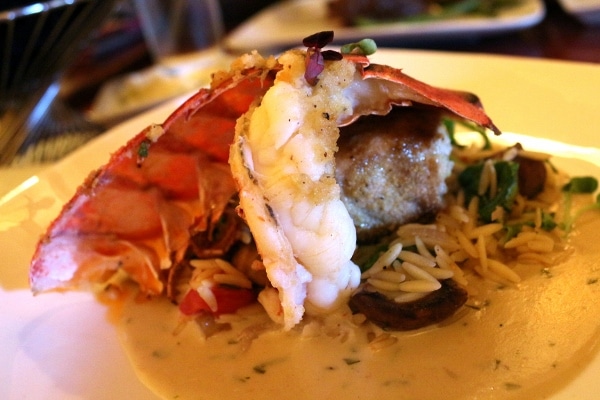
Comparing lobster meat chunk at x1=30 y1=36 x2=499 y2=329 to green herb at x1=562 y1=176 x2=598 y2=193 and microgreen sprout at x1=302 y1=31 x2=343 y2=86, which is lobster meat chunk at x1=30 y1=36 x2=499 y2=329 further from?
green herb at x1=562 y1=176 x2=598 y2=193

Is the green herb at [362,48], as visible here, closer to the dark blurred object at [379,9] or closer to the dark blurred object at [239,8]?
the dark blurred object at [379,9]

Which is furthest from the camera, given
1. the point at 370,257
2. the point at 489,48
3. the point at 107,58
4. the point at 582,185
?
the point at 107,58

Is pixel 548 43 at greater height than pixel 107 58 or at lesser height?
lesser

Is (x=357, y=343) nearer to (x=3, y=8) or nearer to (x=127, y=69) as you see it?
(x=3, y=8)

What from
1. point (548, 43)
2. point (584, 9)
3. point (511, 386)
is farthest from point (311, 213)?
point (584, 9)

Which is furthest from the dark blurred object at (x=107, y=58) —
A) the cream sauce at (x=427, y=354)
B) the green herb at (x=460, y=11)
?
the cream sauce at (x=427, y=354)

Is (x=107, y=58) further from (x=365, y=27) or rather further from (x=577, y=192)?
(x=577, y=192)

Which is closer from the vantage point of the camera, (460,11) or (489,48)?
(489,48)
